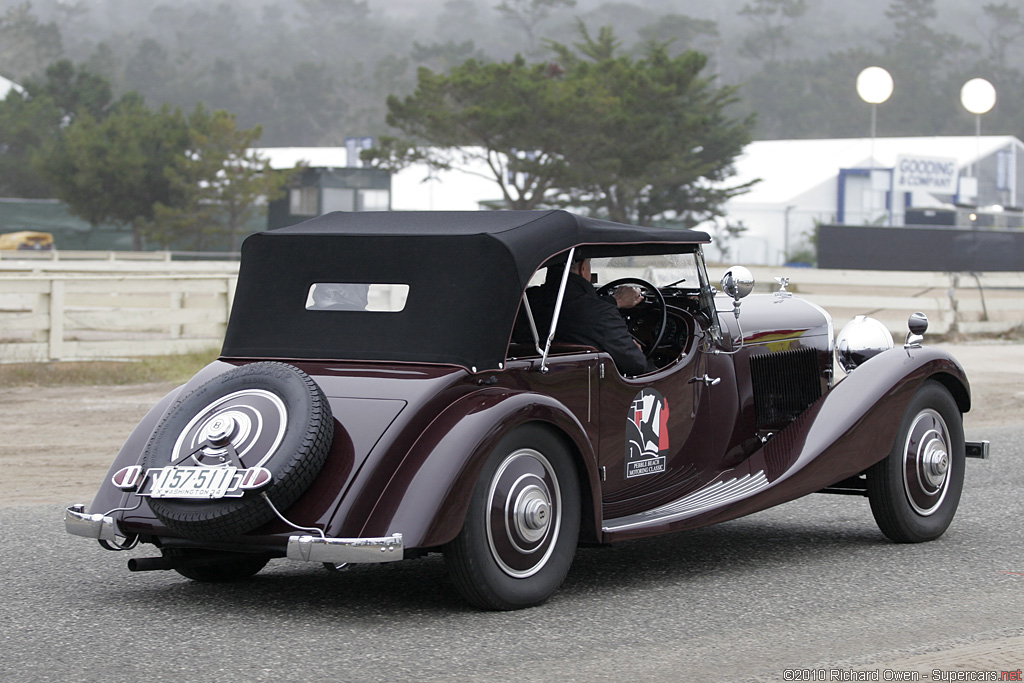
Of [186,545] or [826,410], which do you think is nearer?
[186,545]

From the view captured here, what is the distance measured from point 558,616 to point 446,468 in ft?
2.56

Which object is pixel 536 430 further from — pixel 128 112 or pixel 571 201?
pixel 128 112

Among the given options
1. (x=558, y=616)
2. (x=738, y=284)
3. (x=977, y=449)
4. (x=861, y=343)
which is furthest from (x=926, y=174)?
(x=558, y=616)

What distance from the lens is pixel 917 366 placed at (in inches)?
264

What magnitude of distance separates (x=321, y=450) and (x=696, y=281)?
254 cm

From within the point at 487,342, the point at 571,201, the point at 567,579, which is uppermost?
the point at 571,201

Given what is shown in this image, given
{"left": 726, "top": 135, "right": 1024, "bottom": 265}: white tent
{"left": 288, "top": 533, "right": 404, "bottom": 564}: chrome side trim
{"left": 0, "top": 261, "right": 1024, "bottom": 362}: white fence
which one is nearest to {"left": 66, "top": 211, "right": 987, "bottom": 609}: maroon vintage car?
{"left": 288, "top": 533, "right": 404, "bottom": 564}: chrome side trim

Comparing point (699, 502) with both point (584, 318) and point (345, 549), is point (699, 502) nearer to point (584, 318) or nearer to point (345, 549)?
point (584, 318)

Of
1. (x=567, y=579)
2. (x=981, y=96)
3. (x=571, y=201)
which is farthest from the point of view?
(x=571, y=201)

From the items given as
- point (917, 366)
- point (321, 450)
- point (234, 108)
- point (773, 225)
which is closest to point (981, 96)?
point (773, 225)

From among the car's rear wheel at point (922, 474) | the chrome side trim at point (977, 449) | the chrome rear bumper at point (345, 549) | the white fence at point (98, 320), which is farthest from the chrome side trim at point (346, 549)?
the white fence at point (98, 320)

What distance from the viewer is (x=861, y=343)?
718 cm

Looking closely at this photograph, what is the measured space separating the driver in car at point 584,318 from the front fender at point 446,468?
0.72 m

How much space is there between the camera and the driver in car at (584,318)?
19.1 ft
